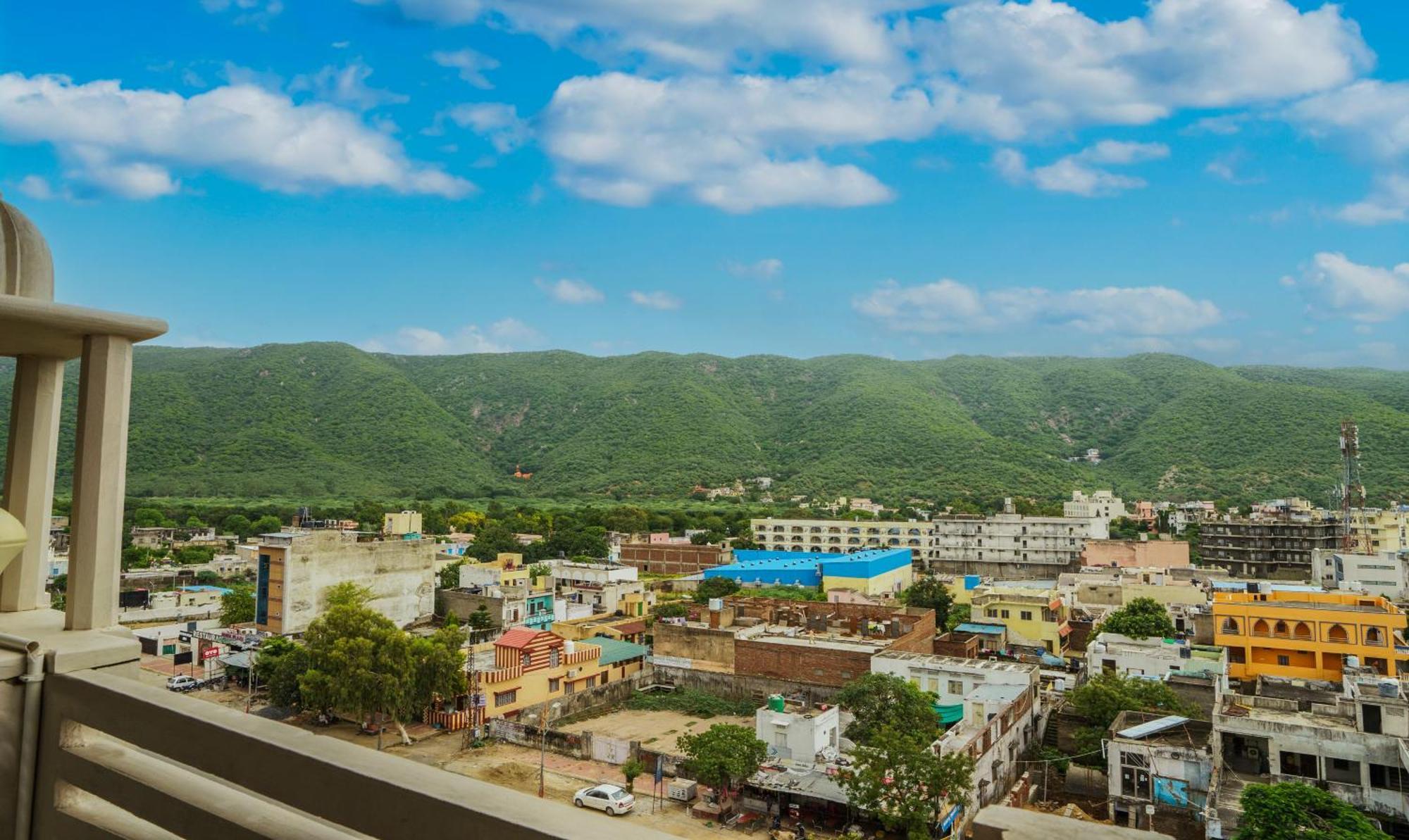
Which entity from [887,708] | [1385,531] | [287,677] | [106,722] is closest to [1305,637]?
[887,708]

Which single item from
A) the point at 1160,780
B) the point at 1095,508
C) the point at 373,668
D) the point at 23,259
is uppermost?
the point at 23,259

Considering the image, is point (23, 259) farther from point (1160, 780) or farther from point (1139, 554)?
point (1139, 554)

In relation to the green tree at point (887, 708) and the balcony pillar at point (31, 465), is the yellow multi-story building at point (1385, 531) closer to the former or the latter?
the green tree at point (887, 708)

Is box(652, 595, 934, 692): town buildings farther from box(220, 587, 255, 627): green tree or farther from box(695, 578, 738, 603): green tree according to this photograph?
box(220, 587, 255, 627): green tree

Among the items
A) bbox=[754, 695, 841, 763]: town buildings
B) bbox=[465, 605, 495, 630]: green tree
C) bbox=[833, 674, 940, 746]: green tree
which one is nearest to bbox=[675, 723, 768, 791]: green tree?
bbox=[754, 695, 841, 763]: town buildings

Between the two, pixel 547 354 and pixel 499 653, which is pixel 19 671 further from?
pixel 547 354

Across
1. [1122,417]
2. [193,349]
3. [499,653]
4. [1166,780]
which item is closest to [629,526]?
[499,653]
